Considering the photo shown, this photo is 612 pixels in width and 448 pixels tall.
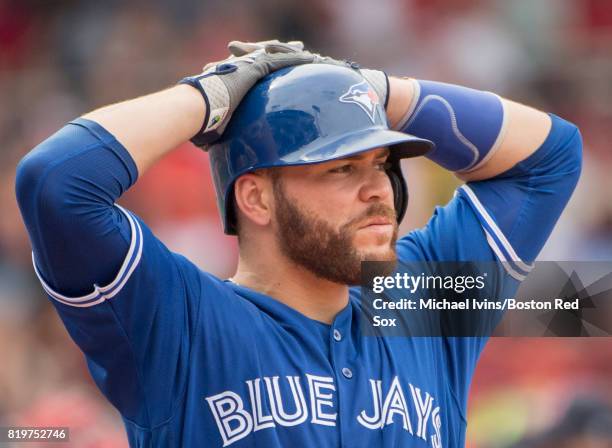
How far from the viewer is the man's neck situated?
279 centimetres

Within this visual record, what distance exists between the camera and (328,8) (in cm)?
743

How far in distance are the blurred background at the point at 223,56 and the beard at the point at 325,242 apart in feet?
6.17

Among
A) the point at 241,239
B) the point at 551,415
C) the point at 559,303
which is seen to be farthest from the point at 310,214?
the point at 551,415

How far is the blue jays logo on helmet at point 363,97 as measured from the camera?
2.75 meters

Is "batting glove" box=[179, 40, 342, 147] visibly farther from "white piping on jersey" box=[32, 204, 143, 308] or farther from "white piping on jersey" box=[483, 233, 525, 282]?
"white piping on jersey" box=[483, 233, 525, 282]

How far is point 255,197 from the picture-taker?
9.21 feet

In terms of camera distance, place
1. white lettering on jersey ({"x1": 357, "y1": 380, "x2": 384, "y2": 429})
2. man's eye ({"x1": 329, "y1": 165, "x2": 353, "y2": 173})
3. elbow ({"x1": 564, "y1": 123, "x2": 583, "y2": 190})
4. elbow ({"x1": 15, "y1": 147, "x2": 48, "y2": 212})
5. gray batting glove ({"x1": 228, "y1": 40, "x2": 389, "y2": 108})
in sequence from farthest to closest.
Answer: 1. elbow ({"x1": 564, "y1": 123, "x2": 583, "y2": 190})
2. gray batting glove ({"x1": 228, "y1": 40, "x2": 389, "y2": 108})
3. man's eye ({"x1": 329, "y1": 165, "x2": 353, "y2": 173})
4. white lettering on jersey ({"x1": 357, "y1": 380, "x2": 384, "y2": 429})
5. elbow ({"x1": 15, "y1": 147, "x2": 48, "y2": 212})

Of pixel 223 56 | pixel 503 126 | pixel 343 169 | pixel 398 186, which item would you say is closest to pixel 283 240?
pixel 343 169

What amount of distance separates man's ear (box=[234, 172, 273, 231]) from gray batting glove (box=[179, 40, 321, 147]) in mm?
137

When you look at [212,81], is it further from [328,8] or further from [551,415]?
[328,8]

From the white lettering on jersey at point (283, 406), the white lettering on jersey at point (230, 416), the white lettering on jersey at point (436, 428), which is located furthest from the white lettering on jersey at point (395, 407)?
the white lettering on jersey at point (230, 416)

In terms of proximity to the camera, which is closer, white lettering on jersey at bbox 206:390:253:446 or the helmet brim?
white lettering on jersey at bbox 206:390:253:446

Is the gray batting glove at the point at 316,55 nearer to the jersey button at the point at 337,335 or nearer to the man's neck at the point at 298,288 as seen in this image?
the man's neck at the point at 298,288

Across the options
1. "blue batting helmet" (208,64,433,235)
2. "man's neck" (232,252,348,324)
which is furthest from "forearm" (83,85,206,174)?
"man's neck" (232,252,348,324)
